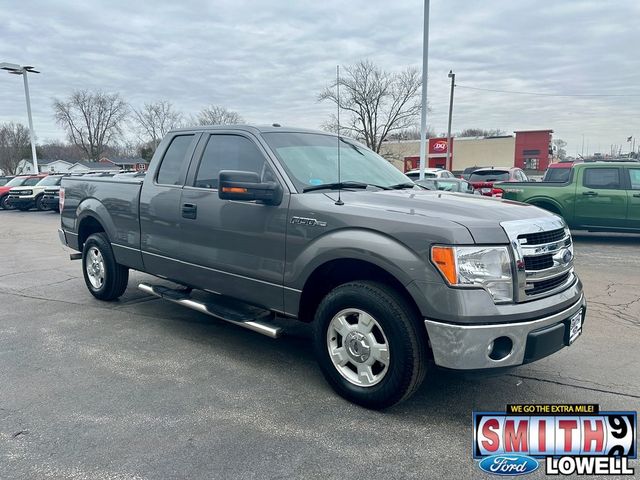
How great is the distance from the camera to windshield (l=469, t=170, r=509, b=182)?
18.4 m

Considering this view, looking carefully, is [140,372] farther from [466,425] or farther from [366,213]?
[466,425]

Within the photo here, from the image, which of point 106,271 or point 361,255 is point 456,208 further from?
point 106,271

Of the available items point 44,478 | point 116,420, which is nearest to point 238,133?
point 116,420

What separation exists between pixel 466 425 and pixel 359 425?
0.70 meters

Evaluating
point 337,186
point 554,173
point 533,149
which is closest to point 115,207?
point 337,186

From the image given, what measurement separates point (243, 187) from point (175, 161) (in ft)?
5.56

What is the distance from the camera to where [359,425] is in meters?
3.19

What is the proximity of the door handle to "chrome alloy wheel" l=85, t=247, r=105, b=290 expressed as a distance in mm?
1932

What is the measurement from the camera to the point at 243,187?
11.9 ft

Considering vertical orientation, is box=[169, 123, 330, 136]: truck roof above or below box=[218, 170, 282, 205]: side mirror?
above

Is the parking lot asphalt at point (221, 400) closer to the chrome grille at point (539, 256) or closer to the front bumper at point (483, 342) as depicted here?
the front bumper at point (483, 342)

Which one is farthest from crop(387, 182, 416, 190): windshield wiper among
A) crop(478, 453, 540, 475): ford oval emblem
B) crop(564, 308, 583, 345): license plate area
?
crop(478, 453, 540, 475): ford oval emblem

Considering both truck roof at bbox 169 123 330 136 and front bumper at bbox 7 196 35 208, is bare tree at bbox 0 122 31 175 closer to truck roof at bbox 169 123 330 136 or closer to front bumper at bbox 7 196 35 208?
front bumper at bbox 7 196 35 208

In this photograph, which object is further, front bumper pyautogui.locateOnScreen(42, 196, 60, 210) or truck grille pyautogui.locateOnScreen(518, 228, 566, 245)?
front bumper pyautogui.locateOnScreen(42, 196, 60, 210)
